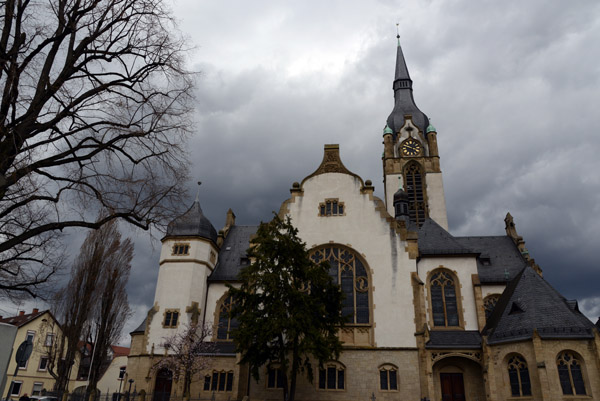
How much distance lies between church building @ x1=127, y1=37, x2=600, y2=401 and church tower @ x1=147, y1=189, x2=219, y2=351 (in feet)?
0.25

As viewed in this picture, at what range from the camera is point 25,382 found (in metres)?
42.8

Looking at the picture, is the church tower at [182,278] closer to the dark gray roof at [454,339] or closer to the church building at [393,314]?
the church building at [393,314]

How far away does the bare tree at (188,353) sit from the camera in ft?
85.5

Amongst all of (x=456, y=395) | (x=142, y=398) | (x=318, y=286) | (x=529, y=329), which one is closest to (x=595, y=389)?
(x=529, y=329)

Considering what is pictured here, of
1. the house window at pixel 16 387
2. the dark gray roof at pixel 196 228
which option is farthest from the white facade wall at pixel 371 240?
the house window at pixel 16 387

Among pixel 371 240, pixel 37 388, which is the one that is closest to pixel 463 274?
pixel 371 240

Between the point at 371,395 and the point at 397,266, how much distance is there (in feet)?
25.4

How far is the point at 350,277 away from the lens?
27406mm

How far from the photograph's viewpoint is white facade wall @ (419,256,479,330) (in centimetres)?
2697

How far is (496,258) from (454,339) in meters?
10.0

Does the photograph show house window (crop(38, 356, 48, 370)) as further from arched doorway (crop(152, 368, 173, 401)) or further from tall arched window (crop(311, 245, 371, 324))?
tall arched window (crop(311, 245, 371, 324))

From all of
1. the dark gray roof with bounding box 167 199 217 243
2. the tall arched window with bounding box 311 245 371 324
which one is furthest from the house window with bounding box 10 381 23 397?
the tall arched window with bounding box 311 245 371 324

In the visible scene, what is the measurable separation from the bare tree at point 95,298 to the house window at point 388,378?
17370 mm

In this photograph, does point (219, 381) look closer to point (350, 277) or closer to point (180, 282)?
point (180, 282)
